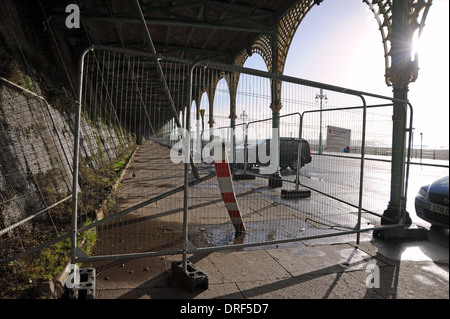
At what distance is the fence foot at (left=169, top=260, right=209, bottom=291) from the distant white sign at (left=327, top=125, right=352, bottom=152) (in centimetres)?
424

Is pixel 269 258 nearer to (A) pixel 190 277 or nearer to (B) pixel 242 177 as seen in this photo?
(A) pixel 190 277

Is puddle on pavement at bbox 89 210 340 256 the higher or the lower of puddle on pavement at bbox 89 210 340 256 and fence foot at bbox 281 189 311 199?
the lower

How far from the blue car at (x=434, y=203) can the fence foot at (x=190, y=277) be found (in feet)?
13.9

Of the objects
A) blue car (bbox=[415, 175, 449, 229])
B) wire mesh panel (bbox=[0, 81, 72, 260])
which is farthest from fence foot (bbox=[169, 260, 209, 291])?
blue car (bbox=[415, 175, 449, 229])

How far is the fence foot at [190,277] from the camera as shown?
2969 mm

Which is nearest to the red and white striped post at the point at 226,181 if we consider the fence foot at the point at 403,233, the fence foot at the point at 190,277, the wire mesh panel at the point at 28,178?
the fence foot at the point at 190,277

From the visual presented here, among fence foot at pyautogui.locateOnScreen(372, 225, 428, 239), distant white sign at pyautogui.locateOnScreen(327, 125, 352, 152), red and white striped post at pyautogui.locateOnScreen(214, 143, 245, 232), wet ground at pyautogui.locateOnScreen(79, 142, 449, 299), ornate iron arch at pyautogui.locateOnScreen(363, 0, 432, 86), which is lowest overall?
wet ground at pyautogui.locateOnScreen(79, 142, 449, 299)

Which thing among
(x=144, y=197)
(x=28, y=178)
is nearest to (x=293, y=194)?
(x=144, y=197)

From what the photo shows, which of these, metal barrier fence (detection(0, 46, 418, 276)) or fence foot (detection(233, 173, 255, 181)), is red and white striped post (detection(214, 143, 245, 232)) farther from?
fence foot (detection(233, 173, 255, 181))

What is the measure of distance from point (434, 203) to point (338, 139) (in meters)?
2.03

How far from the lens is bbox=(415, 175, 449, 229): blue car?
199 inches
